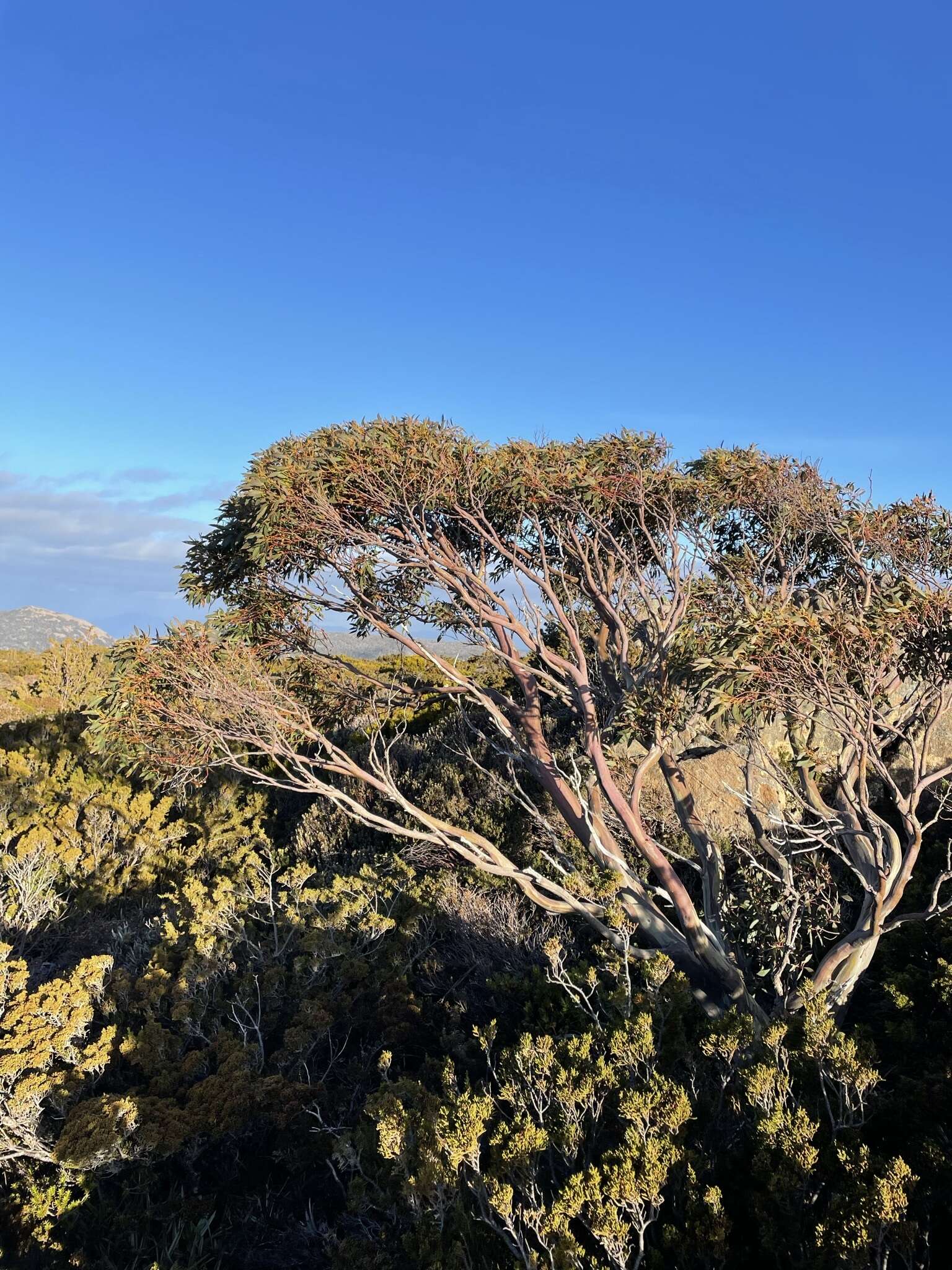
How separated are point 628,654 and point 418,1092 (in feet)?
15.4

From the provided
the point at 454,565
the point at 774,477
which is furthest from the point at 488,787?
the point at 774,477

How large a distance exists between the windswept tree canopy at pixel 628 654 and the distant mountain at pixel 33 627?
32.6 metres

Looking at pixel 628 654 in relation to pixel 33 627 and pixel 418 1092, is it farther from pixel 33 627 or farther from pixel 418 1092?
pixel 33 627

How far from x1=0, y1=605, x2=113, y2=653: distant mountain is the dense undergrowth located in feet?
110

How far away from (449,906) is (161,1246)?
368 cm

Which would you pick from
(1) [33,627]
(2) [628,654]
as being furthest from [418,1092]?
(1) [33,627]

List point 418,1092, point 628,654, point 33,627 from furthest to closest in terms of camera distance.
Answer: point 33,627 → point 628,654 → point 418,1092

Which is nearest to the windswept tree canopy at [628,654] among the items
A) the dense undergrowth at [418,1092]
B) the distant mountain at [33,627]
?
the dense undergrowth at [418,1092]

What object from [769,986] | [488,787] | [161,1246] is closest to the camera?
[161,1246]

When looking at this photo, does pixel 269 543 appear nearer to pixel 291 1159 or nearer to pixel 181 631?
pixel 181 631

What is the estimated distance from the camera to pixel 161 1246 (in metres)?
4.90

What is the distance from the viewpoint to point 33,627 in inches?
1753

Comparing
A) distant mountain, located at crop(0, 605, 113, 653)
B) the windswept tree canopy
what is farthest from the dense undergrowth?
distant mountain, located at crop(0, 605, 113, 653)

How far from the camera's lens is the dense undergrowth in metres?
3.69
